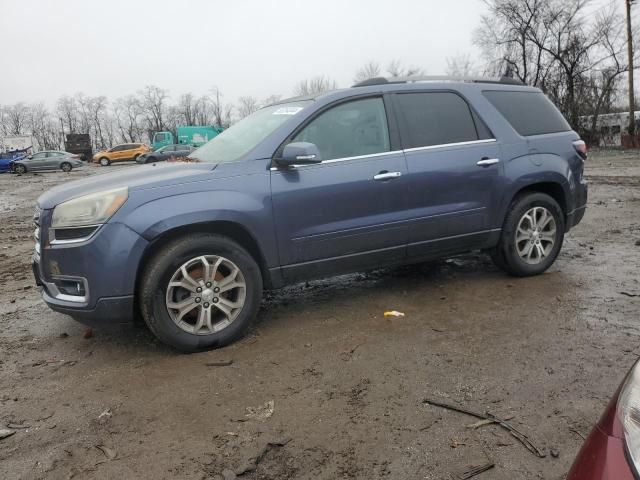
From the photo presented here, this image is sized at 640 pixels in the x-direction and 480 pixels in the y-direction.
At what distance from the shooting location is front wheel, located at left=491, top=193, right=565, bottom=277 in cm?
493

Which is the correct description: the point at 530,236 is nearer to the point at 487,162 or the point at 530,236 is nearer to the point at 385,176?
the point at 487,162

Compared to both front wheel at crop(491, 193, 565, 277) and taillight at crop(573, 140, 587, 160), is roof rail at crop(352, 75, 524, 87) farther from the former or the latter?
front wheel at crop(491, 193, 565, 277)

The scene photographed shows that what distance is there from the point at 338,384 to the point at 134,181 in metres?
2.02

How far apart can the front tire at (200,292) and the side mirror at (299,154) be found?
0.73 meters

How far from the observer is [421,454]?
2.45 meters

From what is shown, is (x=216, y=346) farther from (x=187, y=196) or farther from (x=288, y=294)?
(x=288, y=294)

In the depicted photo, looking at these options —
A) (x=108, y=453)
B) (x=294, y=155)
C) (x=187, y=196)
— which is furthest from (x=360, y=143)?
(x=108, y=453)

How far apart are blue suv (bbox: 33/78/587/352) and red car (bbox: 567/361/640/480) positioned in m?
2.69

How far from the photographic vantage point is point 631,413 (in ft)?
4.47

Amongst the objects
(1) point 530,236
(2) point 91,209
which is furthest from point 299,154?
(1) point 530,236

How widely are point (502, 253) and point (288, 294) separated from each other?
6.91ft

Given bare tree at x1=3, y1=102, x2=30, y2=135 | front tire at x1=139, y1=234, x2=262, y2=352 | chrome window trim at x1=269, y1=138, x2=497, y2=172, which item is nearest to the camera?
front tire at x1=139, y1=234, x2=262, y2=352

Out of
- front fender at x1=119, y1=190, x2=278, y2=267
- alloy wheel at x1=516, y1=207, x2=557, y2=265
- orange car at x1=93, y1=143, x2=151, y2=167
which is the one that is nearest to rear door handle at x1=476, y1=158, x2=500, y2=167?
alloy wheel at x1=516, y1=207, x2=557, y2=265

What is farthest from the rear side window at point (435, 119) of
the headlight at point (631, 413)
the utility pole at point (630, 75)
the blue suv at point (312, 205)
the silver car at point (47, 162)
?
the silver car at point (47, 162)
